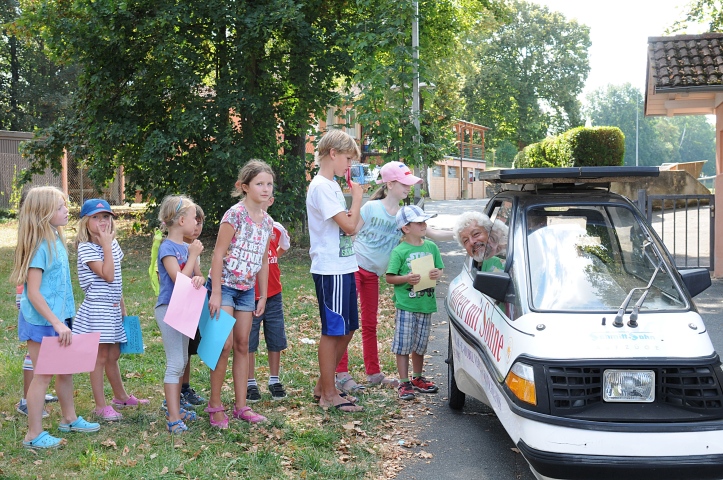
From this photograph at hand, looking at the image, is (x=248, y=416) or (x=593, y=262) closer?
(x=593, y=262)

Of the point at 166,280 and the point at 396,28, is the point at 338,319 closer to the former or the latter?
the point at 166,280

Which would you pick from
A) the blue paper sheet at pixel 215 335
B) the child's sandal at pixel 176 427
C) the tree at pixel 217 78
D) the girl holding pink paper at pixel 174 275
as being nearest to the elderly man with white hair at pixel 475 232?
the blue paper sheet at pixel 215 335

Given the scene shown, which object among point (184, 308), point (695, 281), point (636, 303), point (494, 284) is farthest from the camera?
point (184, 308)

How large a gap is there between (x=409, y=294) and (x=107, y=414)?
2.63m

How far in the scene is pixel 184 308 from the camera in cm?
542

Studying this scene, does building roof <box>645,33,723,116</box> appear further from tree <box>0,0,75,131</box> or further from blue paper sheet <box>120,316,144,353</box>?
tree <box>0,0,75,131</box>

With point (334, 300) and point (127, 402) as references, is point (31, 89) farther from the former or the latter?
point (334, 300)

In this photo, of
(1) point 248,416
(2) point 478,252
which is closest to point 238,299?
(1) point 248,416

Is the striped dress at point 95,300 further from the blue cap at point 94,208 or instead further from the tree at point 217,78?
the tree at point 217,78

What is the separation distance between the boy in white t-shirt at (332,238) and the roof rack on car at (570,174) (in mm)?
1195

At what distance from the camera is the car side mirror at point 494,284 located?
4.89 metres

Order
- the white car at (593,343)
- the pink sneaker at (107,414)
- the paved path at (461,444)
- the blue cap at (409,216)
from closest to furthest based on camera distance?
the white car at (593,343)
the paved path at (461,444)
the pink sneaker at (107,414)
the blue cap at (409,216)

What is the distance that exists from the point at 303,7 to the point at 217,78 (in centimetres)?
241

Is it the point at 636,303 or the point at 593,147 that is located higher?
the point at 593,147
